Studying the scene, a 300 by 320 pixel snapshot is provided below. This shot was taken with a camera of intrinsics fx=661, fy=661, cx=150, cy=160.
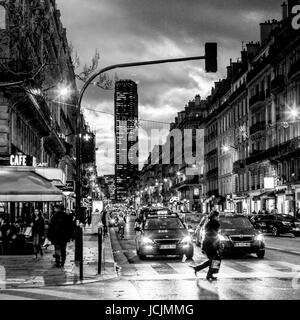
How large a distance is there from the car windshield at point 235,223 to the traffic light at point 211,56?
6750 millimetres

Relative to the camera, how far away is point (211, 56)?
19.5 meters

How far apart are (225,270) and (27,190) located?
7834 millimetres

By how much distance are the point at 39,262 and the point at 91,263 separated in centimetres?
193

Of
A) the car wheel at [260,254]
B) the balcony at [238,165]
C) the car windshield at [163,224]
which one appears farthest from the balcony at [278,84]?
the car wheel at [260,254]

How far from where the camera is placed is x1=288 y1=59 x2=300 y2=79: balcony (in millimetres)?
56366

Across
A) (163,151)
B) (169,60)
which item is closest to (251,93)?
(169,60)

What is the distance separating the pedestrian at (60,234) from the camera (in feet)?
65.4

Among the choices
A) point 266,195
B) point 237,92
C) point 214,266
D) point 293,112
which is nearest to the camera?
point 214,266

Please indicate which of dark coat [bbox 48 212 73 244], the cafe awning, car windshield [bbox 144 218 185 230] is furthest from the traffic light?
the cafe awning

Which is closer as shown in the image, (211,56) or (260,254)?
(211,56)

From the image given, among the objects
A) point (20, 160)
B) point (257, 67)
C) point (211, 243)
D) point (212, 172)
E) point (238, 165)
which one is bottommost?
point (211, 243)

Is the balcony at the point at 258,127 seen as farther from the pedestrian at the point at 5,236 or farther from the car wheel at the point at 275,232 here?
the pedestrian at the point at 5,236

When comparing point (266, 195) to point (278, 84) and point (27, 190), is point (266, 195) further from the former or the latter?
point (27, 190)

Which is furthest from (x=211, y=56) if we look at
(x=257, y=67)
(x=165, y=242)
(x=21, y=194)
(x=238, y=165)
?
(x=238, y=165)
